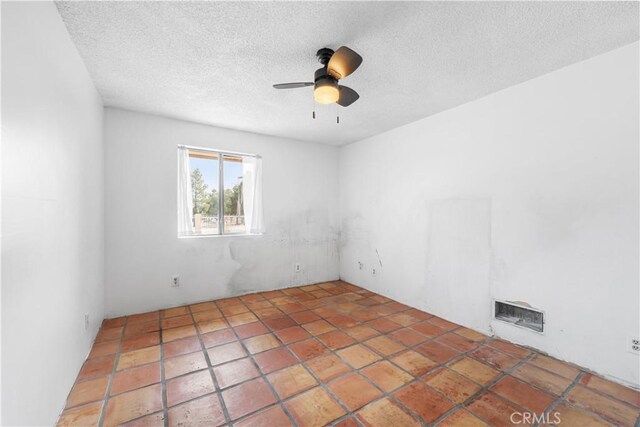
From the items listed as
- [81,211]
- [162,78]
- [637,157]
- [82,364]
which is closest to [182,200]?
[81,211]

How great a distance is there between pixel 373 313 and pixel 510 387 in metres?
1.53

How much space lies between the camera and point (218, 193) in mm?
3818

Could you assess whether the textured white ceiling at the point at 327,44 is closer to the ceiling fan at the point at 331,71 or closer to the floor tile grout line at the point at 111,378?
the ceiling fan at the point at 331,71

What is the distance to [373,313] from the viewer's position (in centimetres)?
325

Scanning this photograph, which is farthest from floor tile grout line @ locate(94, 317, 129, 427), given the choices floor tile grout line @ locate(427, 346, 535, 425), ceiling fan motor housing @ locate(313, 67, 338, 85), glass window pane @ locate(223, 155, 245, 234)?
ceiling fan motor housing @ locate(313, 67, 338, 85)

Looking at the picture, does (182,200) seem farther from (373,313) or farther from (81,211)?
(373,313)

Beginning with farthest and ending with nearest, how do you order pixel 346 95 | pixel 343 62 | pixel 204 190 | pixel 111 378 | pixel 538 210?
pixel 204 190, pixel 538 210, pixel 346 95, pixel 111 378, pixel 343 62

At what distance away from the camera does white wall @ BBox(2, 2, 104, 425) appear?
110 cm

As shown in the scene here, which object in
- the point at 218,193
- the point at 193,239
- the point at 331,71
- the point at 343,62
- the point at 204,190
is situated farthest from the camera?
the point at 218,193

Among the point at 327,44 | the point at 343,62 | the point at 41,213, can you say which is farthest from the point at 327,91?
the point at 41,213

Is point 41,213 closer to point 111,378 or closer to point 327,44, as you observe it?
point 111,378

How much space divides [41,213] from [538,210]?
354cm

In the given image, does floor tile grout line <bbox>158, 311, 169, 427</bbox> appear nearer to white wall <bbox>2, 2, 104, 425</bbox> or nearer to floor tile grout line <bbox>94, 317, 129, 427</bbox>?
floor tile grout line <bbox>94, 317, 129, 427</bbox>

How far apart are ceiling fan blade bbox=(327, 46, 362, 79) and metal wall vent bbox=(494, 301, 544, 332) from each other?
8.40 ft
